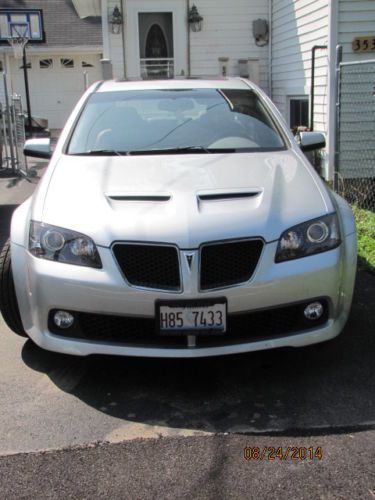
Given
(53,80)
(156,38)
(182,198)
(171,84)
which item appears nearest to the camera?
(182,198)

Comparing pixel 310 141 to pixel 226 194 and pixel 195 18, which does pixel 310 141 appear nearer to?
pixel 226 194

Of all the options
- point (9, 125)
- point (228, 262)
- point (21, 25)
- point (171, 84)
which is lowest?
point (228, 262)

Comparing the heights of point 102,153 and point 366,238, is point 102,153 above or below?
above

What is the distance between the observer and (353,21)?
322 inches

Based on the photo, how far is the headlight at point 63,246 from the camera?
3.00 m

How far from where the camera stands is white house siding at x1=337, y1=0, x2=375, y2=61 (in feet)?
26.5

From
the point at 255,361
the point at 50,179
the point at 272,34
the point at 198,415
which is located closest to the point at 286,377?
the point at 255,361

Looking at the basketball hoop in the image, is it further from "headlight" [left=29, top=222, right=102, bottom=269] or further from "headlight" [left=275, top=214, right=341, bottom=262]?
"headlight" [left=275, top=214, right=341, bottom=262]

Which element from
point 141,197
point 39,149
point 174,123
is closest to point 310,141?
point 174,123

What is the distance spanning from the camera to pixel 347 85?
8.09 m

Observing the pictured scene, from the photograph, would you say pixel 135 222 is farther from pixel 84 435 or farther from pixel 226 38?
pixel 226 38

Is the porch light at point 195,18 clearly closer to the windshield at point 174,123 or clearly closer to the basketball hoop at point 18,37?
the windshield at point 174,123

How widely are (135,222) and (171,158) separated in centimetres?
98
